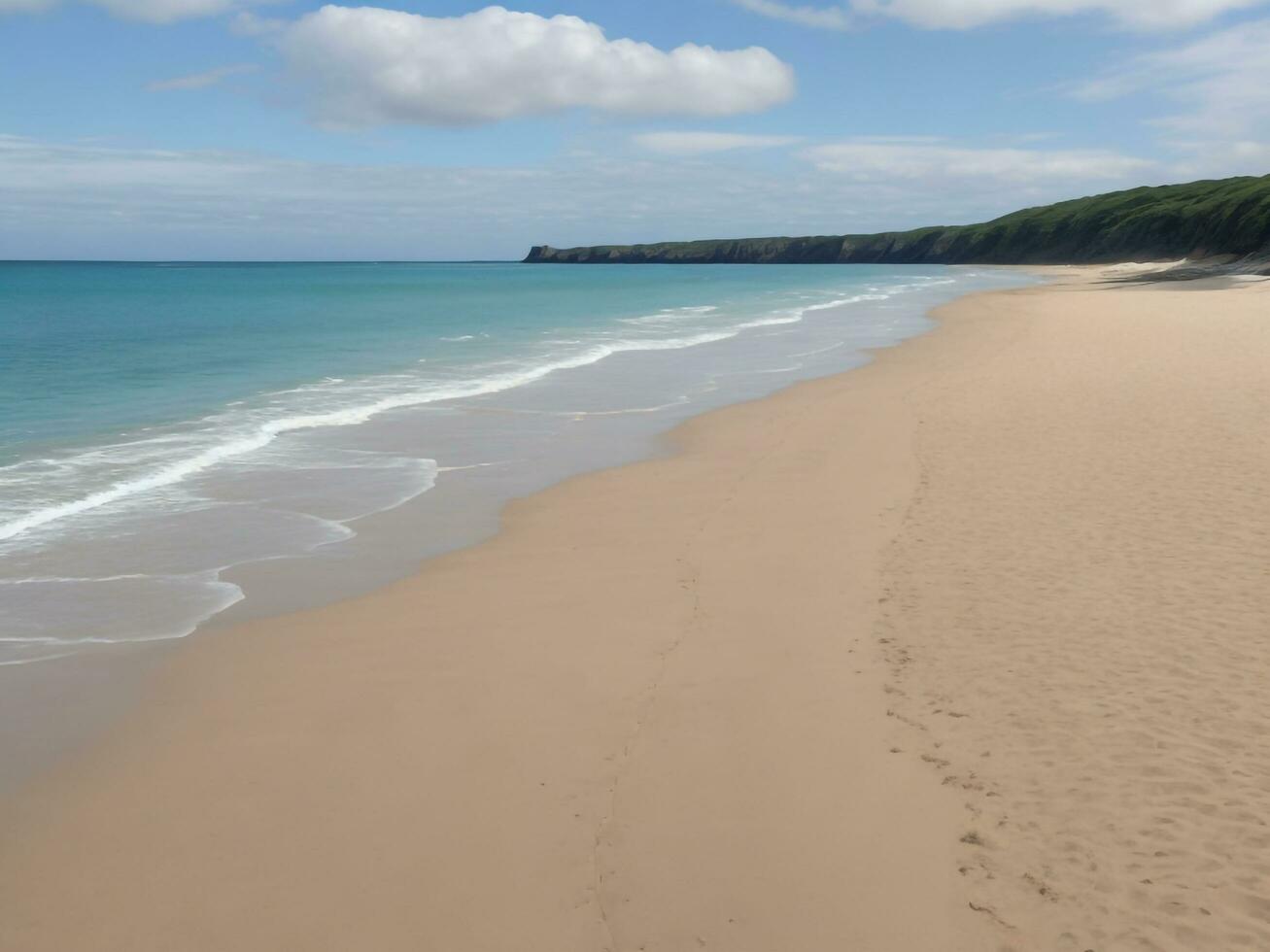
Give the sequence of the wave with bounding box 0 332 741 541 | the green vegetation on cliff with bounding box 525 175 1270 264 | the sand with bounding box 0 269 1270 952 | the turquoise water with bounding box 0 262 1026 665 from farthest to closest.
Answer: the green vegetation on cliff with bounding box 525 175 1270 264 < the wave with bounding box 0 332 741 541 < the turquoise water with bounding box 0 262 1026 665 < the sand with bounding box 0 269 1270 952

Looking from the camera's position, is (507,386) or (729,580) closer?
(729,580)

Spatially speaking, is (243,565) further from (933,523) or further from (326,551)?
(933,523)

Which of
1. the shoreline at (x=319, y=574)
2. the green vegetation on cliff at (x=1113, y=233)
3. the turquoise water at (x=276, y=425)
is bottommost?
the shoreline at (x=319, y=574)

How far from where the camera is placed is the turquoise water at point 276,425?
8977mm

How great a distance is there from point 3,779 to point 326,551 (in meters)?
4.21

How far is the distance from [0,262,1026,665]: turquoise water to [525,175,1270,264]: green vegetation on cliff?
42.6m

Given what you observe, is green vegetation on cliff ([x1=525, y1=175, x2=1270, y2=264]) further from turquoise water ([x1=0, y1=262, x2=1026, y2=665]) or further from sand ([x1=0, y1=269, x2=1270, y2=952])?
sand ([x1=0, y1=269, x2=1270, y2=952])

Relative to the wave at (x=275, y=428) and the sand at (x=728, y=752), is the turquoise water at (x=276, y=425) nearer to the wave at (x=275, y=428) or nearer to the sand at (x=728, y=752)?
the wave at (x=275, y=428)

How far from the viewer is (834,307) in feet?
152

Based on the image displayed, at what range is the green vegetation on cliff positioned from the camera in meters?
67.6

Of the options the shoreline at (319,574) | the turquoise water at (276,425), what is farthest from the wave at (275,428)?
the shoreline at (319,574)

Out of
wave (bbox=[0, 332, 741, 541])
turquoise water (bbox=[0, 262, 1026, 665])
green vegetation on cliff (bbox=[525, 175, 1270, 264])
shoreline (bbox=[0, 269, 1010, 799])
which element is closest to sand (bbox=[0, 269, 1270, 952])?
shoreline (bbox=[0, 269, 1010, 799])

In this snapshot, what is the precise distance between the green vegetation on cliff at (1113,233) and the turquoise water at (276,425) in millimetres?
42619

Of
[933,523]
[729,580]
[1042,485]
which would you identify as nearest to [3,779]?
[729,580]
